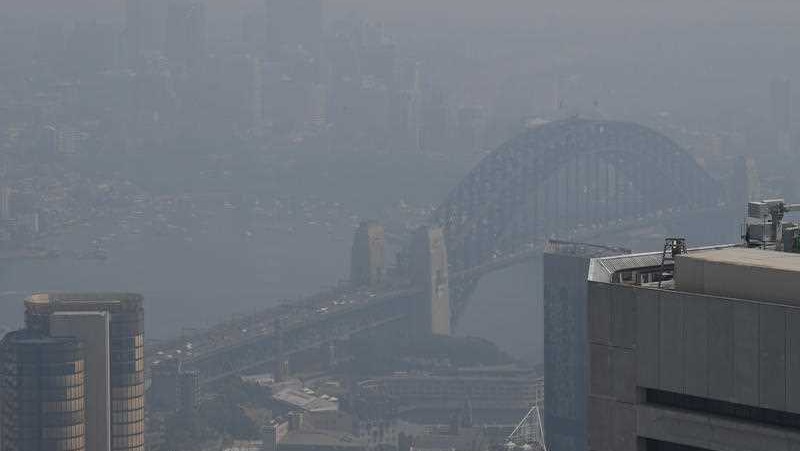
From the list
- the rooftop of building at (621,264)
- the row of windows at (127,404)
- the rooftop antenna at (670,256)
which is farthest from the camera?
the row of windows at (127,404)

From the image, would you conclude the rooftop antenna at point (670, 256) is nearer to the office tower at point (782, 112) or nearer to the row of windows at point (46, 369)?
the row of windows at point (46, 369)

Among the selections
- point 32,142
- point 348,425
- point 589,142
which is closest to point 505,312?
point 589,142

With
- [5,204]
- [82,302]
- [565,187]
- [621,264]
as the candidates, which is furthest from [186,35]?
[621,264]

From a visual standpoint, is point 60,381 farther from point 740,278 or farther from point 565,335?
point 740,278

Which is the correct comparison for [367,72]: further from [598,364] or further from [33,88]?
[598,364]

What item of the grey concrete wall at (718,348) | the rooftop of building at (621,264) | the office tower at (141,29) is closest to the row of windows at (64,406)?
the rooftop of building at (621,264)

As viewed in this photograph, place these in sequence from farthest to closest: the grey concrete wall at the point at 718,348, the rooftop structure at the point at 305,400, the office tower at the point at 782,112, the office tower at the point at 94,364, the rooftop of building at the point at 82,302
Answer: the office tower at the point at 782,112, the rooftop structure at the point at 305,400, the rooftop of building at the point at 82,302, the office tower at the point at 94,364, the grey concrete wall at the point at 718,348
